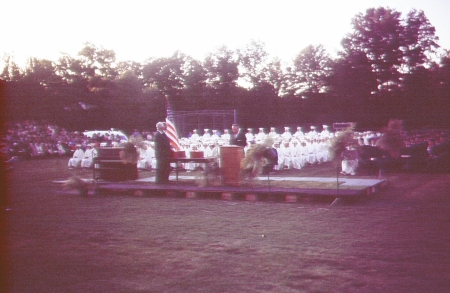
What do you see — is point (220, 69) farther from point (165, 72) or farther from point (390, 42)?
point (390, 42)

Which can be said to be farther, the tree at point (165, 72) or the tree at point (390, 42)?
the tree at point (165, 72)

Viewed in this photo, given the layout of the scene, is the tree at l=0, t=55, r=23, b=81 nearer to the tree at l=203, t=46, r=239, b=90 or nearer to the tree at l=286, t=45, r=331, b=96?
the tree at l=203, t=46, r=239, b=90

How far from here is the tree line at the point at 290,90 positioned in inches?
1754

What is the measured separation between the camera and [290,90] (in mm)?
59875

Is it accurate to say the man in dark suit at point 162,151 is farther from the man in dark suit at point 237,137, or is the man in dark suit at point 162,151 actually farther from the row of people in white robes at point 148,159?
the row of people in white robes at point 148,159

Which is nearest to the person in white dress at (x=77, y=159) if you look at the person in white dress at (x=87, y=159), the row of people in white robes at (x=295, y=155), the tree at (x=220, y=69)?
the person in white dress at (x=87, y=159)

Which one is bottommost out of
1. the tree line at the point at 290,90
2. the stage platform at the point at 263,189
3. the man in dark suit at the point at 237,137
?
the stage platform at the point at 263,189

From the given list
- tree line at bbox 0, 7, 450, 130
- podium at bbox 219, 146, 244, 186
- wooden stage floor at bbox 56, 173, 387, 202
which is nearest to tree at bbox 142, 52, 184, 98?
tree line at bbox 0, 7, 450, 130

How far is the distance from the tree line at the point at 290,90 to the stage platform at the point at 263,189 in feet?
97.6

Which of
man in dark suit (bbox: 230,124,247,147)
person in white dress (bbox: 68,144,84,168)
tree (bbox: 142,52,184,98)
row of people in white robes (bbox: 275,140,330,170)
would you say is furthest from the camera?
tree (bbox: 142,52,184,98)

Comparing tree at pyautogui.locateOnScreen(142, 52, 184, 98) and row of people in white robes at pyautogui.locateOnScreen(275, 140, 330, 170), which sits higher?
tree at pyautogui.locateOnScreen(142, 52, 184, 98)

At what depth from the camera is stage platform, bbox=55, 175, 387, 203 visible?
39.6 feet

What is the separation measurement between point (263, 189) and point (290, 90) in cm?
4817

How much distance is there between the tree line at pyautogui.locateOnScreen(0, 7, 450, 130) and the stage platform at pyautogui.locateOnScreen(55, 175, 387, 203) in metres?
29.7
